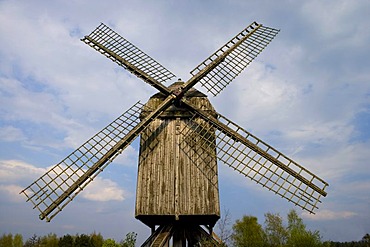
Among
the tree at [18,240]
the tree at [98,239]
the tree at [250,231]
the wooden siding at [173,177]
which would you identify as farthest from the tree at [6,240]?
the wooden siding at [173,177]

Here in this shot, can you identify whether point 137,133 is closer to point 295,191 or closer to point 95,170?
point 95,170

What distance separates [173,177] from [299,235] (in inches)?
985

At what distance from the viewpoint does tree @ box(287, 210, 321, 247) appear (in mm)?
31594

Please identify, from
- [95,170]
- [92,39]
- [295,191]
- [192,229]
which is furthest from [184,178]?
[92,39]

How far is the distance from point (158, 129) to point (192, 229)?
4312 mm

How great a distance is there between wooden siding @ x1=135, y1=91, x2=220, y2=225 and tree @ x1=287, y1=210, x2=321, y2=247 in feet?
74.7

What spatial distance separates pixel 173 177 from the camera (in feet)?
41.2

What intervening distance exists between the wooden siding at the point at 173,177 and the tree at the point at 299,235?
22.8m

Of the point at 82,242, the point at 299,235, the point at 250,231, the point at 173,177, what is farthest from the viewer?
the point at 82,242

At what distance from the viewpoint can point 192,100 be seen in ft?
45.7

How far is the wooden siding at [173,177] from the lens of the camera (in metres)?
12.2

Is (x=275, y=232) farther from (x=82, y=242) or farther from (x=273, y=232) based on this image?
(x=82, y=242)

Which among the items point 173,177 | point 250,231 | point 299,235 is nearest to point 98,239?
point 250,231

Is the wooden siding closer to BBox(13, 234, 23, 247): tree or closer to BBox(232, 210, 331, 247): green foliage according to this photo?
BBox(232, 210, 331, 247): green foliage
